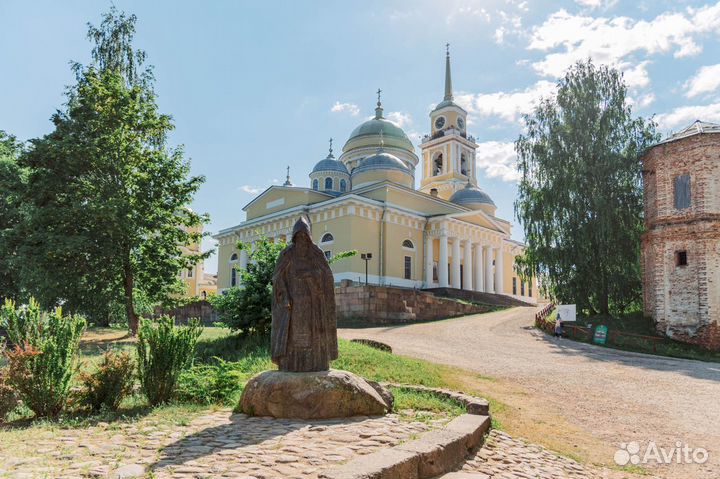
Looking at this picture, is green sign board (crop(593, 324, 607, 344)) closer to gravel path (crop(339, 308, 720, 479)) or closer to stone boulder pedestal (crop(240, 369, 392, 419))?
gravel path (crop(339, 308, 720, 479))

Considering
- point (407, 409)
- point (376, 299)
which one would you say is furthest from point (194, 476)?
point (376, 299)

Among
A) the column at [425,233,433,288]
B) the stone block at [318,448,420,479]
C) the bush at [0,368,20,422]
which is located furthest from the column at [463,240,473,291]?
the stone block at [318,448,420,479]

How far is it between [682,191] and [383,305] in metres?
13.0

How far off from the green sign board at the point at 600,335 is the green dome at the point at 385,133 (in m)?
32.3

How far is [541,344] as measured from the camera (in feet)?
57.6

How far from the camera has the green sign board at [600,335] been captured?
18234mm

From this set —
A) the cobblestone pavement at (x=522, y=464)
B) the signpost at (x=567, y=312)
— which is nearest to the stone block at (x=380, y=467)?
the cobblestone pavement at (x=522, y=464)

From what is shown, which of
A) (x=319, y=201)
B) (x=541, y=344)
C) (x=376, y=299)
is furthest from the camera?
(x=319, y=201)

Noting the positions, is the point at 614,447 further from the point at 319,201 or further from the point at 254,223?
the point at 254,223

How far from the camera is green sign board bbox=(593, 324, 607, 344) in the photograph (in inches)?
718

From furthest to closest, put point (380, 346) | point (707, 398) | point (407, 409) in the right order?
point (380, 346)
point (707, 398)
point (407, 409)

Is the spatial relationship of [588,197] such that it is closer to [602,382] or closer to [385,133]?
[602,382]

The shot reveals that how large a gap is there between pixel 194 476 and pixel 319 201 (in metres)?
33.8

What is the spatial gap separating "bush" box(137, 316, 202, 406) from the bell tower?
42628 millimetres
